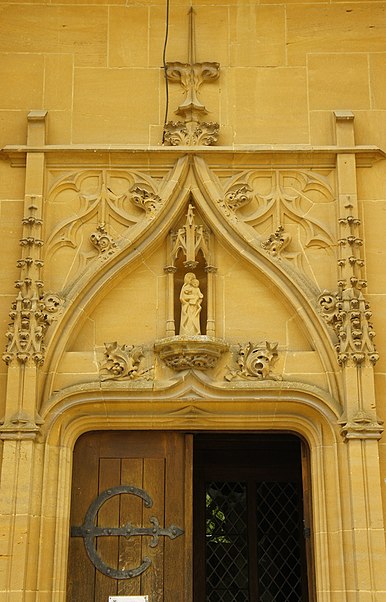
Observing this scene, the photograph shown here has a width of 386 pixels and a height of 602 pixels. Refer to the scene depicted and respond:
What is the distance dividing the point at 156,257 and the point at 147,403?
119 cm

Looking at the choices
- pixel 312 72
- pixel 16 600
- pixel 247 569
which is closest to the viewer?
pixel 16 600

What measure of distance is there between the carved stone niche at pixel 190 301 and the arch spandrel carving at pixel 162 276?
0.12m

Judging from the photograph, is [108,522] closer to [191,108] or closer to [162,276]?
[162,276]

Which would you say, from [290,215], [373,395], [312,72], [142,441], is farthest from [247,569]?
[312,72]

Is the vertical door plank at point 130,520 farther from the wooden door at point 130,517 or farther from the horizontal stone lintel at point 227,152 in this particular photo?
the horizontal stone lintel at point 227,152

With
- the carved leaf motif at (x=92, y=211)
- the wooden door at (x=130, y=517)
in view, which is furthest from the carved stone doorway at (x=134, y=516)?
the carved leaf motif at (x=92, y=211)

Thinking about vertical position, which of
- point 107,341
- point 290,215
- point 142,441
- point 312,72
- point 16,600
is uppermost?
point 312,72

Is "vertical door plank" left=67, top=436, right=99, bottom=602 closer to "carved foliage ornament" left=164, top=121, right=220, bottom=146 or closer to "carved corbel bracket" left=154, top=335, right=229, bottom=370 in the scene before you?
"carved corbel bracket" left=154, top=335, right=229, bottom=370

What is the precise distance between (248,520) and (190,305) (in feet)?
9.47

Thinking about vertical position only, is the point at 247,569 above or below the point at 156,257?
below

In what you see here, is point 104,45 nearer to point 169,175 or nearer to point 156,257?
point 169,175

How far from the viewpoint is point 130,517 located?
721 centimetres

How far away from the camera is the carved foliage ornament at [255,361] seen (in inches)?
281

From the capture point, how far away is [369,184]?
7.70m
